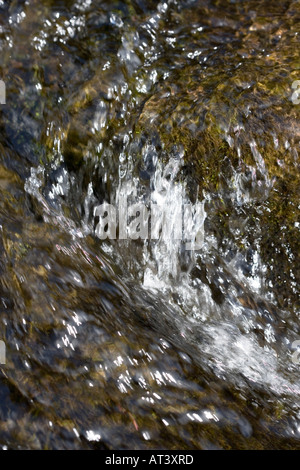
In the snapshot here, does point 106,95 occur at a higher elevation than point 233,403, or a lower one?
higher

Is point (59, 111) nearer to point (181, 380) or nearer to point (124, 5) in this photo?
point (124, 5)

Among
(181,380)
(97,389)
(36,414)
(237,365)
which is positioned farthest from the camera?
(237,365)

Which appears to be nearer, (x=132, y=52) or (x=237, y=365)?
(x=237, y=365)

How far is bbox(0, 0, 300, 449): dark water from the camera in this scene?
249 centimetres

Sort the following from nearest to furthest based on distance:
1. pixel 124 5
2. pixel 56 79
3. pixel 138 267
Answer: pixel 138 267
pixel 56 79
pixel 124 5

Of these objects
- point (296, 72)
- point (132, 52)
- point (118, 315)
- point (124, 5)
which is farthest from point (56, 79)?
point (118, 315)

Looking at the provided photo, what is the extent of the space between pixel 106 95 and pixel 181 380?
7.25 ft

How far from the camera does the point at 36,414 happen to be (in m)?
2.21

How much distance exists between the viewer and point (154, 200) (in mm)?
3779

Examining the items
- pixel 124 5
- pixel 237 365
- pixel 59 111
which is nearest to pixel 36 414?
pixel 237 365

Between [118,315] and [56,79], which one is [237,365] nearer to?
[118,315]

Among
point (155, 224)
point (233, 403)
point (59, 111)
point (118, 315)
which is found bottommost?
point (233, 403)

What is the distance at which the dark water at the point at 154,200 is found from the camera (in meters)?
2.49

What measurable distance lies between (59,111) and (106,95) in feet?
1.18
